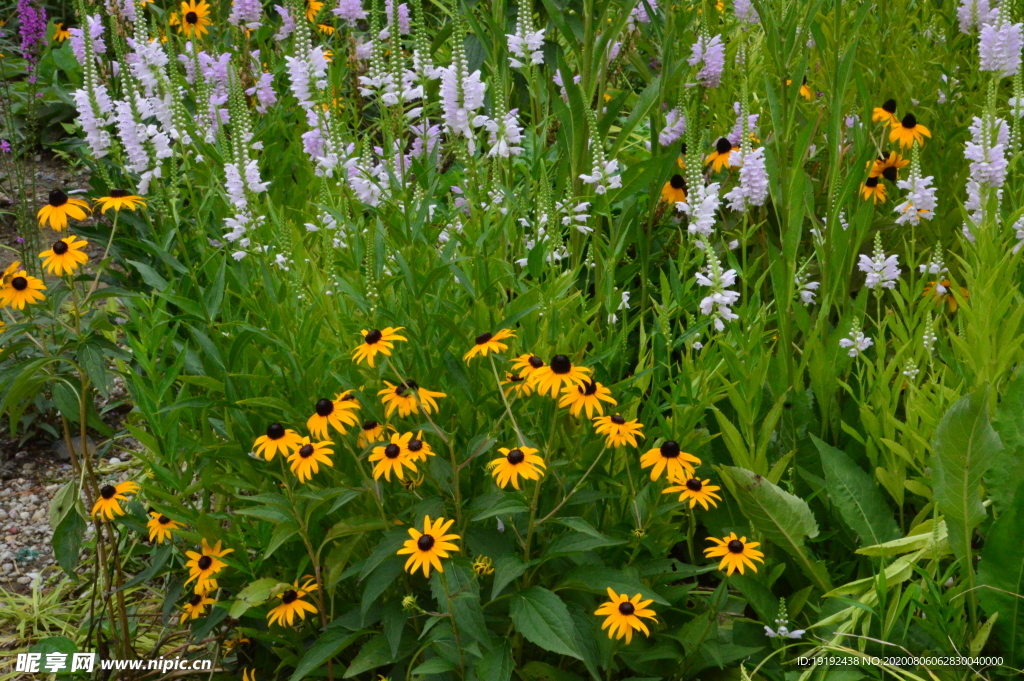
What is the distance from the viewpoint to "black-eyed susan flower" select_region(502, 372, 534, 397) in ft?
5.16

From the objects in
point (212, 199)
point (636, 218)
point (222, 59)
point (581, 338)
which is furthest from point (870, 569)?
point (222, 59)

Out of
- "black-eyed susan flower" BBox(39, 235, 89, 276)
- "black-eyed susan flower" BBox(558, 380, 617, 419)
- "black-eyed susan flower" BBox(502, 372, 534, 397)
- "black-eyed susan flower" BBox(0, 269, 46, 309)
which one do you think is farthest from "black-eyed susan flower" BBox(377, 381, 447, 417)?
"black-eyed susan flower" BBox(0, 269, 46, 309)

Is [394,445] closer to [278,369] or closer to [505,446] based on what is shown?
[505,446]

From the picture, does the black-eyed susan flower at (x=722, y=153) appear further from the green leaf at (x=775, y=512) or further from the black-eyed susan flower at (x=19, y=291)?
the black-eyed susan flower at (x=19, y=291)

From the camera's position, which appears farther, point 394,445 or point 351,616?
point 351,616

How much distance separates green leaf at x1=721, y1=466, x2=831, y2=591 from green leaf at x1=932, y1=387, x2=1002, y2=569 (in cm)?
24

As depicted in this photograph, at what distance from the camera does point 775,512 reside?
175cm

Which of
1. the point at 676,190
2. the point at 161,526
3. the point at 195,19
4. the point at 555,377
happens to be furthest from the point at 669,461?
the point at 195,19

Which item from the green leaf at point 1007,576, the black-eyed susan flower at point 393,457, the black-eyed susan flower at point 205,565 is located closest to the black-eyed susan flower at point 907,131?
the green leaf at point 1007,576

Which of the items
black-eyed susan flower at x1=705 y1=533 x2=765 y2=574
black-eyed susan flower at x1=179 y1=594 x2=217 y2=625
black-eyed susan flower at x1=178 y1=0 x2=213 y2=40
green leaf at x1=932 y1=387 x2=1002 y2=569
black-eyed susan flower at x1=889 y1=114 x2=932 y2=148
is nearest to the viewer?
black-eyed susan flower at x1=705 y1=533 x2=765 y2=574

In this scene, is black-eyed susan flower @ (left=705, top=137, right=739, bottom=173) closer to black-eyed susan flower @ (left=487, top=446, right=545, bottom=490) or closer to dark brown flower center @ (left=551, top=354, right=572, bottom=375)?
dark brown flower center @ (left=551, top=354, right=572, bottom=375)

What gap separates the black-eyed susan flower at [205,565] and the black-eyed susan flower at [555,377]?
714 mm

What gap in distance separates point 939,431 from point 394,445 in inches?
37.7

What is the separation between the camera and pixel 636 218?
2383 mm
